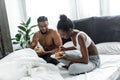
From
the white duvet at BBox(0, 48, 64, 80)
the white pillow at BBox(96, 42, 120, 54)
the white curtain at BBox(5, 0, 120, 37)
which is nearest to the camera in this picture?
the white duvet at BBox(0, 48, 64, 80)

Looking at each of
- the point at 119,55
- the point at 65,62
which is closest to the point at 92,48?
the point at 65,62

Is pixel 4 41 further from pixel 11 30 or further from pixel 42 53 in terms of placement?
pixel 42 53

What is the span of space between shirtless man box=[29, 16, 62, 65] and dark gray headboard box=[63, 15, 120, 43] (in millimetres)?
341

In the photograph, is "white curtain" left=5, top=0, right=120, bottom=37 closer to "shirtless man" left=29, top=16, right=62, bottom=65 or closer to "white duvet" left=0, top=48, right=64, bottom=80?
"shirtless man" left=29, top=16, right=62, bottom=65

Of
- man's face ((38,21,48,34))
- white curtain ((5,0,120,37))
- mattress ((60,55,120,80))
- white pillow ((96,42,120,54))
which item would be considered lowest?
mattress ((60,55,120,80))

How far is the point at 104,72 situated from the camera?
207 centimetres

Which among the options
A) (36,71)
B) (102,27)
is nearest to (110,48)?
(102,27)

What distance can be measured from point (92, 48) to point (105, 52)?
1.90 ft

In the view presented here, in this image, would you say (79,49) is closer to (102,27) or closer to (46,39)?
(46,39)

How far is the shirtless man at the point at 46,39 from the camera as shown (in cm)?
283

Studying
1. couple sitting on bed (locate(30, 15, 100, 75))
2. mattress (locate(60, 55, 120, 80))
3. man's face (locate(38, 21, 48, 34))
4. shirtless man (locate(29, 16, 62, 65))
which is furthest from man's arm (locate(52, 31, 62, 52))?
mattress (locate(60, 55, 120, 80))

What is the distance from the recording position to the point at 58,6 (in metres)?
3.59

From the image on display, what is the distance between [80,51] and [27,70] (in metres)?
0.58

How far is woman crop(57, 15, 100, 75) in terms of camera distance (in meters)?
2.10
